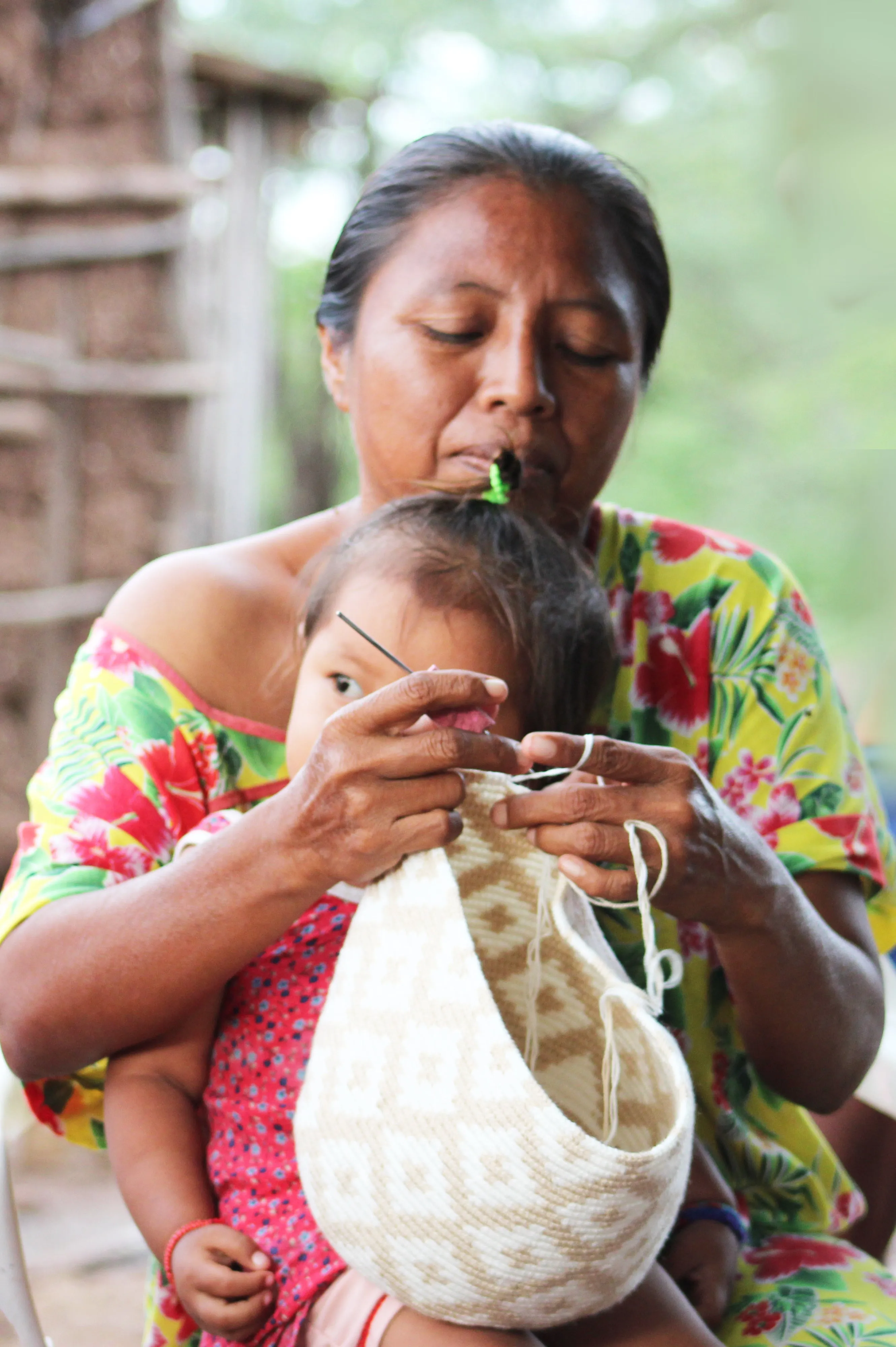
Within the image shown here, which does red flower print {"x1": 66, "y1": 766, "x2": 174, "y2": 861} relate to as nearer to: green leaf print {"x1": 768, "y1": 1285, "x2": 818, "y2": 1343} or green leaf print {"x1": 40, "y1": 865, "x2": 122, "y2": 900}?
green leaf print {"x1": 40, "y1": 865, "x2": 122, "y2": 900}

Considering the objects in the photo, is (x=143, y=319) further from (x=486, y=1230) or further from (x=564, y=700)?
(x=486, y=1230)

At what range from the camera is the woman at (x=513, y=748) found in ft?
4.36

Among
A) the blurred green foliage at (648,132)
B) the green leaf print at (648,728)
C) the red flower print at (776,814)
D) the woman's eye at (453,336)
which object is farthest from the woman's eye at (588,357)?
the blurred green foliage at (648,132)

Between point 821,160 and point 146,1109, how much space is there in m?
1.37

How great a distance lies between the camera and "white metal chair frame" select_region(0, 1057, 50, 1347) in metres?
1.44

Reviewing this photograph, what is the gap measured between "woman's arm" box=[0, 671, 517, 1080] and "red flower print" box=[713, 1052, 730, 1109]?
744mm

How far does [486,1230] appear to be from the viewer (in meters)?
1.06

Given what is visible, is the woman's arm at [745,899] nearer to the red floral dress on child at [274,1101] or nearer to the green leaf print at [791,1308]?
the green leaf print at [791,1308]

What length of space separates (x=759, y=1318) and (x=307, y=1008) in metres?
0.64

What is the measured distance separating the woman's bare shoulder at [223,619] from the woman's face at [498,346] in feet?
0.64

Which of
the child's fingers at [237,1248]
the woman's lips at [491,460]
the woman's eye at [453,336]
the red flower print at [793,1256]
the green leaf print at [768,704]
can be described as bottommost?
the red flower print at [793,1256]

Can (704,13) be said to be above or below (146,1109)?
above

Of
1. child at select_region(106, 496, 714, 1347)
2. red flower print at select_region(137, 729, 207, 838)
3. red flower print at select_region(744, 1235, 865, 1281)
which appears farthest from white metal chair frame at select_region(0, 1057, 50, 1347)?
red flower print at select_region(744, 1235, 865, 1281)

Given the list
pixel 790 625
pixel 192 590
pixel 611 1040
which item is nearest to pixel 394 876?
pixel 611 1040
